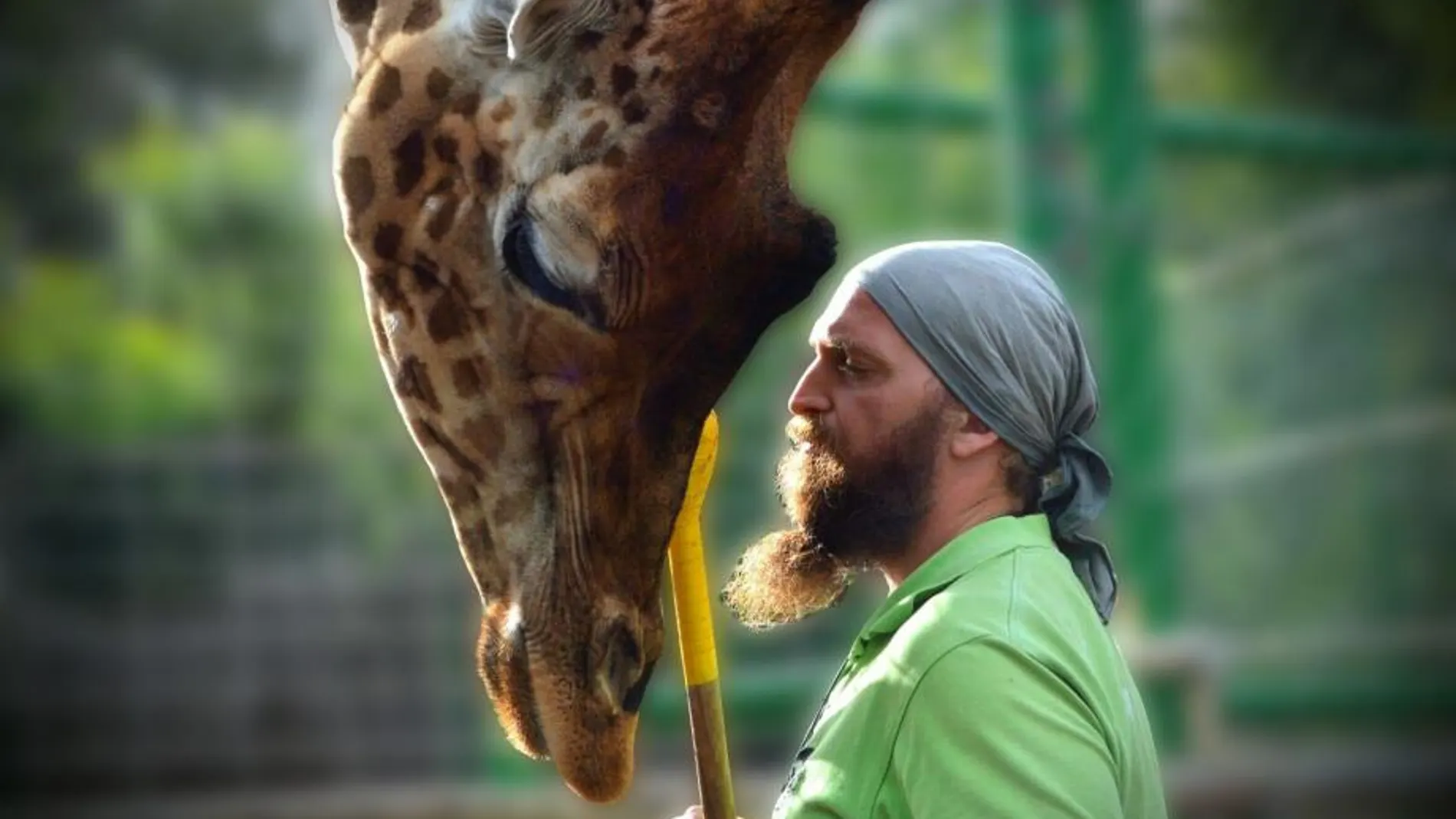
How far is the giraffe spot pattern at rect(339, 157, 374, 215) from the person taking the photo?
91.4 inches

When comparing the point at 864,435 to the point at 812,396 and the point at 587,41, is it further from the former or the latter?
the point at 587,41

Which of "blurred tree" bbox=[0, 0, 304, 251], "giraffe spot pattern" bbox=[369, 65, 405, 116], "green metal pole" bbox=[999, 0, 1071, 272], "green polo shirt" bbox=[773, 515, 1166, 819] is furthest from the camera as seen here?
"blurred tree" bbox=[0, 0, 304, 251]

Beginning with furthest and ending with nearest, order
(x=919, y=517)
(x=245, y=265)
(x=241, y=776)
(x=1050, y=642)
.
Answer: (x=245, y=265), (x=241, y=776), (x=919, y=517), (x=1050, y=642)

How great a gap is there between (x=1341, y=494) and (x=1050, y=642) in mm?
6190

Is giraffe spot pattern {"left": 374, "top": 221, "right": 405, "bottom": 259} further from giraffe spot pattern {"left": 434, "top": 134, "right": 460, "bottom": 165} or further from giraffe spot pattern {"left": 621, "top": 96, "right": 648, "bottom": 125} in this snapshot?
giraffe spot pattern {"left": 621, "top": 96, "right": 648, "bottom": 125}

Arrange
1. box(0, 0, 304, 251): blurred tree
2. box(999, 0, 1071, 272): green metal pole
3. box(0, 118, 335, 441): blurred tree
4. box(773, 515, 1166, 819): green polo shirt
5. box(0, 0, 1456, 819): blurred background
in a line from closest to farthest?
1. box(773, 515, 1166, 819): green polo shirt
2. box(999, 0, 1071, 272): green metal pole
3. box(0, 0, 1456, 819): blurred background
4. box(0, 118, 335, 441): blurred tree
5. box(0, 0, 304, 251): blurred tree

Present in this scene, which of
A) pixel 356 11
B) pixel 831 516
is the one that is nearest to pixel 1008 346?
pixel 831 516

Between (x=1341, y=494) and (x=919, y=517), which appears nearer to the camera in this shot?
(x=919, y=517)

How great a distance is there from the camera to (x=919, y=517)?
2.46m

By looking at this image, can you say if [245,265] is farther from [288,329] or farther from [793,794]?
[793,794]

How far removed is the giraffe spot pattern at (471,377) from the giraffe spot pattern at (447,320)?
28mm

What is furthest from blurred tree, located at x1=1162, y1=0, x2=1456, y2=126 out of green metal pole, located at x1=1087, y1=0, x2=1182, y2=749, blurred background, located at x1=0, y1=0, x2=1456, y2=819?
green metal pole, located at x1=1087, y1=0, x2=1182, y2=749

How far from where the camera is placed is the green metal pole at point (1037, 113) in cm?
702

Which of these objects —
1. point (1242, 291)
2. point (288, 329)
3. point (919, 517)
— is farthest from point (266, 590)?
point (919, 517)
